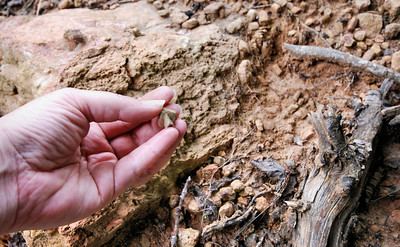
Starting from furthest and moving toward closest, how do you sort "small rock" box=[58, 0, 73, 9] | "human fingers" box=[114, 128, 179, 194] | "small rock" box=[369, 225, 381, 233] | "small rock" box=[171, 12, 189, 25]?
"small rock" box=[58, 0, 73, 9] → "small rock" box=[171, 12, 189, 25] → "small rock" box=[369, 225, 381, 233] → "human fingers" box=[114, 128, 179, 194]

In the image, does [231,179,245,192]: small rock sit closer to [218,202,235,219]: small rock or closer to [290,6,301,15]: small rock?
[218,202,235,219]: small rock

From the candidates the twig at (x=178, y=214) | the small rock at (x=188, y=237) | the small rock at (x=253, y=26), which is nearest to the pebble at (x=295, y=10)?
the small rock at (x=253, y=26)

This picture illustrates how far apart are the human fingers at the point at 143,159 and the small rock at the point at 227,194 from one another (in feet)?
1.96

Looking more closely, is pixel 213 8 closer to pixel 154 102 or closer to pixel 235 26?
pixel 235 26

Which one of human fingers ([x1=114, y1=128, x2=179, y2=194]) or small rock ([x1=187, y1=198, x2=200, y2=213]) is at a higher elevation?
human fingers ([x1=114, y1=128, x2=179, y2=194])

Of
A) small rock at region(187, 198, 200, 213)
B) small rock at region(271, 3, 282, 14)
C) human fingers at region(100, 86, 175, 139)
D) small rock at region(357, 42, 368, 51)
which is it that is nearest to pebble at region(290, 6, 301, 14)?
small rock at region(271, 3, 282, 14)

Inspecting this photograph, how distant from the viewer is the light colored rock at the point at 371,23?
257cm

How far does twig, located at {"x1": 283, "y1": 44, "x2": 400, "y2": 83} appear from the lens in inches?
90.8

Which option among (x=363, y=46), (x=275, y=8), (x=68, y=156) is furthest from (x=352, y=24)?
(x=68, y=156)

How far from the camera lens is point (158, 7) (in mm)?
3086

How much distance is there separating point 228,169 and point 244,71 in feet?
2.78

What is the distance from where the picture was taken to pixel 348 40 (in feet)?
8.54

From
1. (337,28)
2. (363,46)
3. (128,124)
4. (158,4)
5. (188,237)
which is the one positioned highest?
(158,4)

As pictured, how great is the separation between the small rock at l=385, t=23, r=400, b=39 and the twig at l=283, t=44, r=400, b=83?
0.38m
